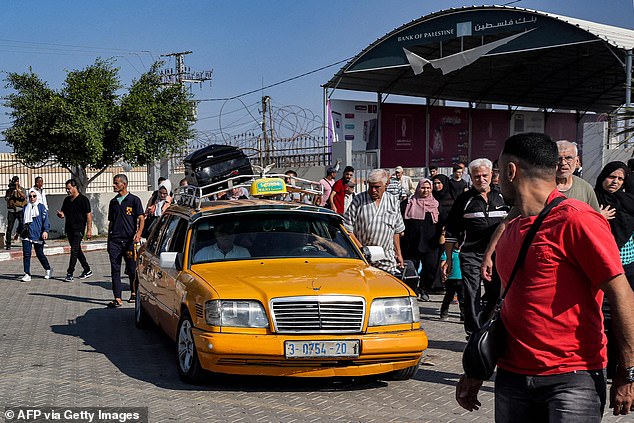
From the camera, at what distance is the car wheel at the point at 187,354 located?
22.9 ft

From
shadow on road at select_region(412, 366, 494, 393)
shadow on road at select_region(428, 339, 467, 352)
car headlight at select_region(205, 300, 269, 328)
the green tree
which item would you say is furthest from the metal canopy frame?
car headlight at select_region(205, 300, 269, 328)

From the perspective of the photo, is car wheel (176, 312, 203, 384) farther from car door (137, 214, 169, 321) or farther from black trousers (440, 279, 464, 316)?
black trousers (440, 279, 464, 316)

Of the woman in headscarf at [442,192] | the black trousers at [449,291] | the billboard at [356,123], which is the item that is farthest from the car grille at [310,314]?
the billboard at [356,123]

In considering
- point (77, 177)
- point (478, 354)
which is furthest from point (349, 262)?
point (77, 177)

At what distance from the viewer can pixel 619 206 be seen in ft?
22.2

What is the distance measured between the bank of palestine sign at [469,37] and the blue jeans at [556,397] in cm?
2021

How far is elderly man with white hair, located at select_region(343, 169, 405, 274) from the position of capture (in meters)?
9.22

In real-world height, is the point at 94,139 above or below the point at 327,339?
above

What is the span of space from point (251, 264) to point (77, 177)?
20096 mm

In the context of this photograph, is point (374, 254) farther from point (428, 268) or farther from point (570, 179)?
point (428, 268)

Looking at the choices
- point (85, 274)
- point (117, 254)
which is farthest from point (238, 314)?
point (85, 274)

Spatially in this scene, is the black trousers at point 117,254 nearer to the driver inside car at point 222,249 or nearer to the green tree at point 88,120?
the driver inside car at point 222,249

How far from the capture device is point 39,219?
15.6m

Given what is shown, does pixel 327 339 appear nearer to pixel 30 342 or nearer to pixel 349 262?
pixel 349 262
